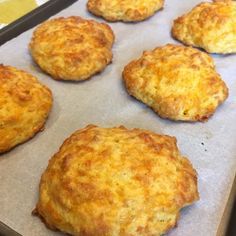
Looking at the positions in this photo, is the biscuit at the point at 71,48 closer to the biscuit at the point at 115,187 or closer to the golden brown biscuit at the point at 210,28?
the golden brown biscuit at the point at 210,28

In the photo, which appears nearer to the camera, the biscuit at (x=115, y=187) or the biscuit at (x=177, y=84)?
the biscuit at (x=115, y=187)

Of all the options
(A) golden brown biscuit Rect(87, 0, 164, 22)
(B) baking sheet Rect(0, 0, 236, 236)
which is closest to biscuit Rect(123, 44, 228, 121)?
(B) baking sheet Rect(0, 0, 236, 236)

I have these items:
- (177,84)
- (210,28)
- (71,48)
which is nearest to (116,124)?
(177,84)

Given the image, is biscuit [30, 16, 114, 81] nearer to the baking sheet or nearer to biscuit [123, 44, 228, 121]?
the baking sheet

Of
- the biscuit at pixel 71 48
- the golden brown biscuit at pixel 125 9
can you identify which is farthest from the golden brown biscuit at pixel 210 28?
the biscuit at pixel 71 48

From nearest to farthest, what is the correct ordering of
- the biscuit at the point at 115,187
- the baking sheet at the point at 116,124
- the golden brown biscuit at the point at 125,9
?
the biscuit at the point at 115,187 < the baking sheet at the point at 116,124 < the golden brown biscuit at the point at 125,9

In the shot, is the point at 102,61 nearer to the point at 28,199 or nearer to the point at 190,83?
the point at 190,83

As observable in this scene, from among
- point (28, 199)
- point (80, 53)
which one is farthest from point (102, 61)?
point (28, 199)

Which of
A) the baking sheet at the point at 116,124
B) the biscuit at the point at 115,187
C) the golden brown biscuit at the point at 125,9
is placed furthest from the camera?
the golden brown biscuit at the point at 125,9
